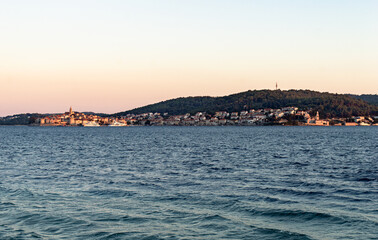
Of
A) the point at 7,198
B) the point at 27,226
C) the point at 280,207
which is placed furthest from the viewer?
the point at 7,198

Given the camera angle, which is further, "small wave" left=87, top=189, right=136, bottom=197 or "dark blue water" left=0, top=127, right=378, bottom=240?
"small wave" left=87, top=189, right=136, bottom=197

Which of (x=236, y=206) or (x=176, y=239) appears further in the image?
(x=236, y=206)

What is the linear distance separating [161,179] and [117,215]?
982 cm

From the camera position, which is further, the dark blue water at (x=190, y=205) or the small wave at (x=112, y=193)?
the small wave at (x=112, y=193)

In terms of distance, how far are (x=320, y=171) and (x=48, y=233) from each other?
22204 mm

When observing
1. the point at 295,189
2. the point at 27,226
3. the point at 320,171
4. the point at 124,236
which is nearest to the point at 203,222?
the point at 124,236

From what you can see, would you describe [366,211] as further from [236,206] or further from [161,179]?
[161,179]

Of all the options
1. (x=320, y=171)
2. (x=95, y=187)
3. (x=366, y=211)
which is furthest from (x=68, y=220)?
(x=320, y=171)

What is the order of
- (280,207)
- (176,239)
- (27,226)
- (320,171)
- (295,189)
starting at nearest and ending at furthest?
(176,239) → (27,226) → (280,207) → (295,189) → (320,171)

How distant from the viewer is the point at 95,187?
73.8 ft

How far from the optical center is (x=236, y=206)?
57.2 ft

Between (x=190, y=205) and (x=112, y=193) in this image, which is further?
(x=112, y=193)

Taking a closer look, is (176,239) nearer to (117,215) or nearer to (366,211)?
(117,215)

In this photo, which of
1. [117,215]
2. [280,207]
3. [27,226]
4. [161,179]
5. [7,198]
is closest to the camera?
[27,226]
